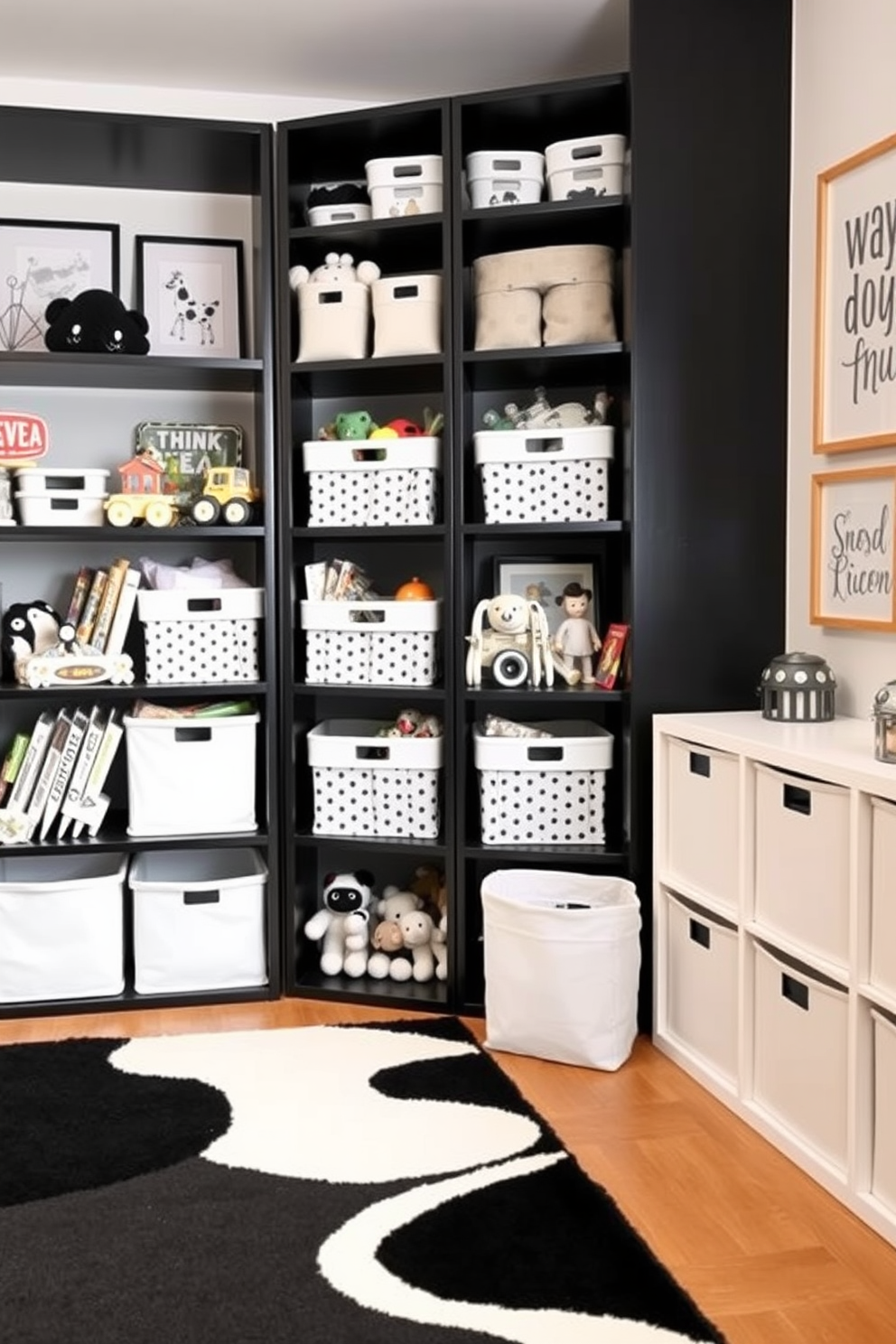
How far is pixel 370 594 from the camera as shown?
3486mm

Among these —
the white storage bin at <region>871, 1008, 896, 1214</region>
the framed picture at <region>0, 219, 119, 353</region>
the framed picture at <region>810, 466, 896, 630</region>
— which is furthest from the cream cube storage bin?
the white storage bin at <region>871, 1008, 896, 1214</region>

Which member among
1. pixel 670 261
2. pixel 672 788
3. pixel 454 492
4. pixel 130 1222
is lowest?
pixel 130 1222

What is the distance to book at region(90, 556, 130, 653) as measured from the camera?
3.35 m

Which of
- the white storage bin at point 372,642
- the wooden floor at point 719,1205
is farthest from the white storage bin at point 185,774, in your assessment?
the wooden floor at point 719,1205

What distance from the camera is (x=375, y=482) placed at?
10.9ft

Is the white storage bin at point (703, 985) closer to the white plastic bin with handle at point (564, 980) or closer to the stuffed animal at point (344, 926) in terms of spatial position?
the white plastic bin with handle at point (564, 980)

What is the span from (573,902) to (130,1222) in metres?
1.33

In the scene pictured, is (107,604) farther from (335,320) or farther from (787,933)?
(787,933)

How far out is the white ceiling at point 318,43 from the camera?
3.10 m

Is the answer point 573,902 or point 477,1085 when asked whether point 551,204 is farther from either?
point 477,1085

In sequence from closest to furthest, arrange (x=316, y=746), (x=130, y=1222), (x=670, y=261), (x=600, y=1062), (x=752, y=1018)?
(x=130, y=1222) < (x=752, y=1018) < (x=600, y=1062) < (x=670, y=261) < (x=316, y=746)

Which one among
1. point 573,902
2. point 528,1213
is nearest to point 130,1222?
point 528,1213

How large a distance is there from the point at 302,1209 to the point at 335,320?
6.71 ft

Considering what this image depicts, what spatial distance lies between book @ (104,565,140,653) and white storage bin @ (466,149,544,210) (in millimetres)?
1228
